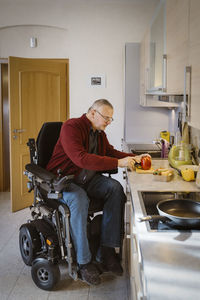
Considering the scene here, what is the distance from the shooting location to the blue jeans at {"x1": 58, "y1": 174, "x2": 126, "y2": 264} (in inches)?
101

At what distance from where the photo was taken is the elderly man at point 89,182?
2.57 m

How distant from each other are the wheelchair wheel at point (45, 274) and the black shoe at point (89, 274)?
0.18 m

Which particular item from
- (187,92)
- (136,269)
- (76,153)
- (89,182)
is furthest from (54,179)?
(187,92)

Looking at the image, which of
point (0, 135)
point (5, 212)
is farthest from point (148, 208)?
point (0, 135)

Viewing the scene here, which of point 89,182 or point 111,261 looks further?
point 89,182

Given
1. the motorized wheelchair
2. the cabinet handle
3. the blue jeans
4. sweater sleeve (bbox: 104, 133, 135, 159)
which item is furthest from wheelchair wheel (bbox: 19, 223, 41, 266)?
the cabinet handle

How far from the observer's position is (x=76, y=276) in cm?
255

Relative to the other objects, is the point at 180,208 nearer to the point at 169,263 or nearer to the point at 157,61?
the point at 169,263

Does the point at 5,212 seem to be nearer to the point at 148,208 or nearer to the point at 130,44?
the point at 130,44

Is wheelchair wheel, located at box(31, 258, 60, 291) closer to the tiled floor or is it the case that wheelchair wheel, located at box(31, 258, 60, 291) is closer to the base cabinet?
the tiled floor

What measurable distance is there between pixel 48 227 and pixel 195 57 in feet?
5.53

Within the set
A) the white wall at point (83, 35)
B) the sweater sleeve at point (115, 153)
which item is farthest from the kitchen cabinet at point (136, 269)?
the white wall at point (83, 35)

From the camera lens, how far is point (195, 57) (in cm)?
170

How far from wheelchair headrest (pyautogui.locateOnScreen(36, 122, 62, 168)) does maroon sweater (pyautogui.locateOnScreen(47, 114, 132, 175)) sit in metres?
0.07
